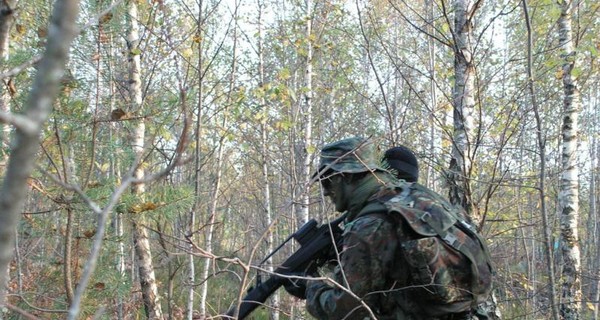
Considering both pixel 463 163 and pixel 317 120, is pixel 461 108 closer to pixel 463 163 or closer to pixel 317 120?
pixel 463 163

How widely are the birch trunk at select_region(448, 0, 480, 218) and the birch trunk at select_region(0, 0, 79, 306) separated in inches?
129

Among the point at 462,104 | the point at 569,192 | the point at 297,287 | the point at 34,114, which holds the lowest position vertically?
the point at 297,287

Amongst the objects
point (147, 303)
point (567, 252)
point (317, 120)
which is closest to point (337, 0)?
point (317, 120)

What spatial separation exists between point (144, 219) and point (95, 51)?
906 mm

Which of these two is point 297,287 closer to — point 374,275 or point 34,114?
point 374,275

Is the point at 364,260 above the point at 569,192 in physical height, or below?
below

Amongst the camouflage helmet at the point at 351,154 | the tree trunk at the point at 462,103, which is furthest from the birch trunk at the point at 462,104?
the camouflage helmet at the point at 351,154

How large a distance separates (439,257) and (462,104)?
159 cm

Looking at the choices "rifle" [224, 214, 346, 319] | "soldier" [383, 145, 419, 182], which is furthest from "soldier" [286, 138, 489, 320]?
"soldier" [383, 145, 419, 182]

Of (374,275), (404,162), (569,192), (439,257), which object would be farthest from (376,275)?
(569,192)

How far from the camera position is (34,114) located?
1.16 ft

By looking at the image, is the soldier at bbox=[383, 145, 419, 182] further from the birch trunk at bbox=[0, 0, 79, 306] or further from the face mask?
the birch trunk at bbox=[0, 0, 79, 306]

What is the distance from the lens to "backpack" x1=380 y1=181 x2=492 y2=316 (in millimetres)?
2238

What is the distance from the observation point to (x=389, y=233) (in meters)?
2.35
